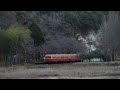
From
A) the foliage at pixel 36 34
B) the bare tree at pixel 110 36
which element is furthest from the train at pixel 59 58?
the bare tree at pixel 110 36

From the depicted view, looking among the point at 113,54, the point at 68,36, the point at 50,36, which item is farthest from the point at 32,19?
the point at 113,54

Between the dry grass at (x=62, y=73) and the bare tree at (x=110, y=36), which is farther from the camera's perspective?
the bare tree at (x=110, y=36)

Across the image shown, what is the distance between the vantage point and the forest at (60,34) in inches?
1619

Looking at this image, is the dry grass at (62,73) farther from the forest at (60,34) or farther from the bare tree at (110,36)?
the bare tree at (110,36)

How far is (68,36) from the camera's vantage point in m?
51.7

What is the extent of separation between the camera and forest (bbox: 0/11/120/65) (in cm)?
4112

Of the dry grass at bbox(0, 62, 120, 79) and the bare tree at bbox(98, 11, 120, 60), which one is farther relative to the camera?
the bare tree at bbox(98, 11, 120, 60)

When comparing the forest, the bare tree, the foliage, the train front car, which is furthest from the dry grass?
the bare tree

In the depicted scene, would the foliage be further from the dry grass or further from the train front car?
the dry grass

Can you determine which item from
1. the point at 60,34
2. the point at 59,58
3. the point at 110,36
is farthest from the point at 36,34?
the point at 110,36
